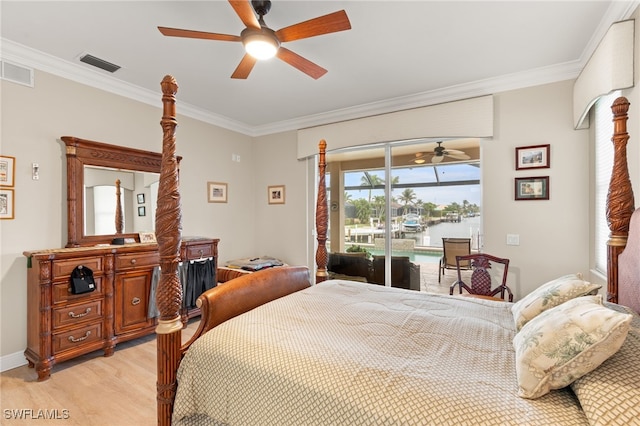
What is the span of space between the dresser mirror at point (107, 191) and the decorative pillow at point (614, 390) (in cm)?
377

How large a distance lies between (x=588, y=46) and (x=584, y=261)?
1.97 m

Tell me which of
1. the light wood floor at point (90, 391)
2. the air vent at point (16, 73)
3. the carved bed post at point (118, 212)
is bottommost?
the light wood floor at point (90, 391)

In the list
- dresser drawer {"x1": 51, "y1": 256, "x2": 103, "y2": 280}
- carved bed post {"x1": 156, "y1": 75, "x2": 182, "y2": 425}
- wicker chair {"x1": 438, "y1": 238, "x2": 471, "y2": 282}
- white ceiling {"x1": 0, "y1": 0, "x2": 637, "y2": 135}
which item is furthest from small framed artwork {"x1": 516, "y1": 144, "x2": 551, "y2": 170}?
dresser drawer {"x1": 51, "y1": 256, "x2": 103, "y2": 280}

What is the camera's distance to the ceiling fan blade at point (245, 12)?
5.50ft

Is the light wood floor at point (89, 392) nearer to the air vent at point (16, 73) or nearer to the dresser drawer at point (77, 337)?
the dresser drawer at point (77, 337)

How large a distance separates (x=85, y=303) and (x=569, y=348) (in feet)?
11.3

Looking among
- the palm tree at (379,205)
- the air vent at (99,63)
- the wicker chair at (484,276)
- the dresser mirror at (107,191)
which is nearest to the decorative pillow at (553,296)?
the wicker chair at (484,276)

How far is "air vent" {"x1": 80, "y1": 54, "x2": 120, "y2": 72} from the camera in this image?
2.78m

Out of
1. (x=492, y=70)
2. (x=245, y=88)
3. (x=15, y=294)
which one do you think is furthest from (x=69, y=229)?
(x=492, y=70)

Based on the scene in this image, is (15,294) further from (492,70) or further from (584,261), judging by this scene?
(584,261)

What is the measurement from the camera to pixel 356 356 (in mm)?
1220

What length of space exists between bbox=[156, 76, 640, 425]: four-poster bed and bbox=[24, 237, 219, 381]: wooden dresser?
1807 mm

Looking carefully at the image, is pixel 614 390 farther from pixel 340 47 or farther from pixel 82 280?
pixel 82 280

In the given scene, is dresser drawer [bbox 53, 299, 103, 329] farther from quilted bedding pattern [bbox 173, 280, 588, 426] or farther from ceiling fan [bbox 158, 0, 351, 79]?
ceiling fan [bbox 158, 0, 351, 79]
